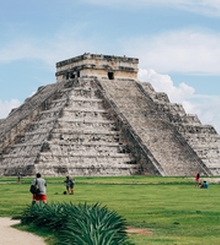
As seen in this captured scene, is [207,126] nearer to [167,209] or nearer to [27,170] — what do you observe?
[27,170]

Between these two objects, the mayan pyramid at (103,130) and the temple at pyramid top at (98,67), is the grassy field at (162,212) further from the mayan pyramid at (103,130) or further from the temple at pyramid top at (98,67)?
the temple at pyramid top at (98,67)

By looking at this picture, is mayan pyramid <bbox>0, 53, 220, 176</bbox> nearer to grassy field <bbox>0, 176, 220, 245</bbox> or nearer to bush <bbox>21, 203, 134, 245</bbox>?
grassy field <bbox>0, 176, 220, 245</bbox>

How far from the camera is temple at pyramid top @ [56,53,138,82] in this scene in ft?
Answer: 164

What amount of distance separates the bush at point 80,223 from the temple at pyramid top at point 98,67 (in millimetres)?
35774

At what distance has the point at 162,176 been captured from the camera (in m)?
40.3

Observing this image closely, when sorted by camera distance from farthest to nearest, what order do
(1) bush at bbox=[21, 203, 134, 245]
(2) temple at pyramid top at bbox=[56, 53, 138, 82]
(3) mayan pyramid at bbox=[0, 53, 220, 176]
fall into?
(2) temple at pyramid top at bbox=[56, 53, 138, 82], (3) mayan pyramid at bbox=[0, 53, 220, 176], (1) bush at bbox=[21, 203, 134, 245]

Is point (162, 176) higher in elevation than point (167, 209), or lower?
higher

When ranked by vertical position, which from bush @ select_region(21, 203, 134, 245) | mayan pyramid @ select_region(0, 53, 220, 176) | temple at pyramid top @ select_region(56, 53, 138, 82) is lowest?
bush @ select_region(21, 203, 134, 245)

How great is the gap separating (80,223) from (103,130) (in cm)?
3407

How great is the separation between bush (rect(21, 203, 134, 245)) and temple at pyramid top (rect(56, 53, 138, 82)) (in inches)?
1408

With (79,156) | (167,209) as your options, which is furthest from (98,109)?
(167,209)

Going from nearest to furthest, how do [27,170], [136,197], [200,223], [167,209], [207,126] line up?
[200,223] → [167,209] → [136,197] → [27,170] → [207,126]

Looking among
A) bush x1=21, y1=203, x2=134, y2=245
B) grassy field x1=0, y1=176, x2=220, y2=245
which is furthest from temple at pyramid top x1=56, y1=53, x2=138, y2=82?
bush x1=21, y1=203, x2=134, y2=245

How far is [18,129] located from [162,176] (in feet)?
40.9
